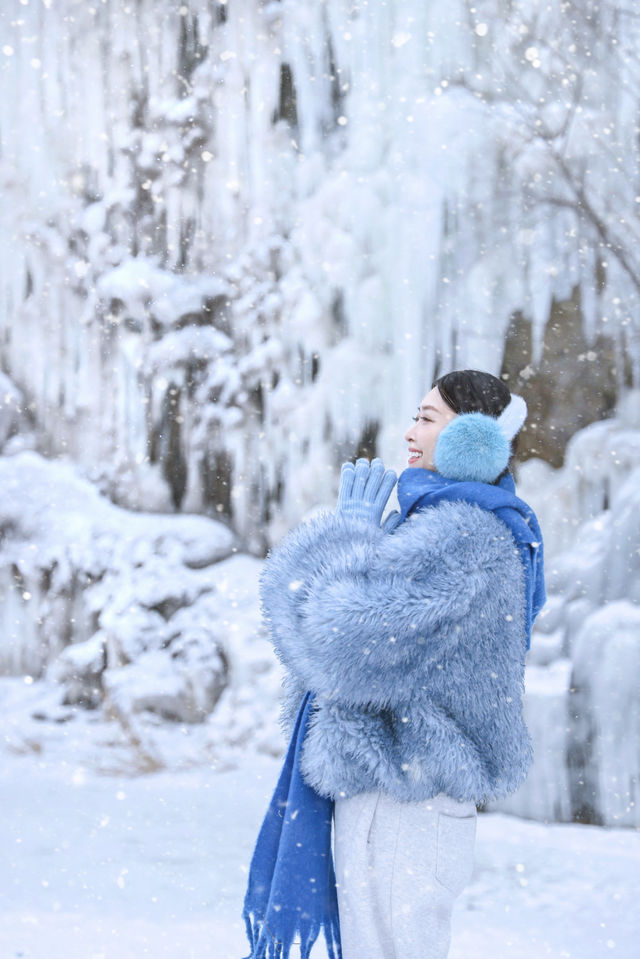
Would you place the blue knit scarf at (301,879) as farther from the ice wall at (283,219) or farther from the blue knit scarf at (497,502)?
the ice wall at (283,219)

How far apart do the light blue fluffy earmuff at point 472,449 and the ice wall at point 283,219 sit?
251 centimetres

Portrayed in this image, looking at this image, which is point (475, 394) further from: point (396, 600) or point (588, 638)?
point (588, 638)

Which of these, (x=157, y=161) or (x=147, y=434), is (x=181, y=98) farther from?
(x=147, y=434)

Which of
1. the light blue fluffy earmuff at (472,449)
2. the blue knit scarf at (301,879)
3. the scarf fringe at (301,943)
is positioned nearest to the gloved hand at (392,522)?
the light blue fluffy earmuff at (472,449)

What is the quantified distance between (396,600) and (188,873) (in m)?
Answer: 2.38

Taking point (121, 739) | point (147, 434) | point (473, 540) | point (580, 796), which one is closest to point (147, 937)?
point (121, 739)

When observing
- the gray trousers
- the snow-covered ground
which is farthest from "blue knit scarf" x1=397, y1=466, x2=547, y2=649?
the snow-covered ground

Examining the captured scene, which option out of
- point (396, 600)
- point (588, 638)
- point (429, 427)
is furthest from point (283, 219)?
point (396, 600)

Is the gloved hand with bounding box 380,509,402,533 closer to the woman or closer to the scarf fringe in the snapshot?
the woman

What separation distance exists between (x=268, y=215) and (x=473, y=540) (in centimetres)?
322

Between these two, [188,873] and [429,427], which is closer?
[429,427]

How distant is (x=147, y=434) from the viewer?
399 cm

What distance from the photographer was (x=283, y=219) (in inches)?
153

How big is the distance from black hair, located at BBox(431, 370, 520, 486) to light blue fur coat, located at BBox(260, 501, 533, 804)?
7.8 inches
